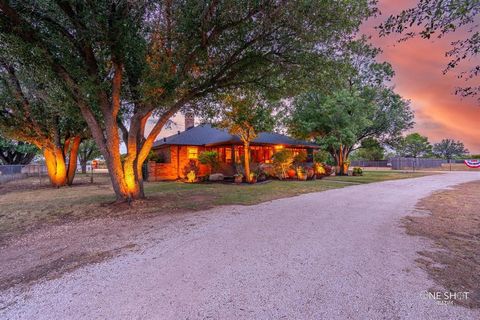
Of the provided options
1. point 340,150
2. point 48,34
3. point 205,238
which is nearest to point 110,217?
point 205,238

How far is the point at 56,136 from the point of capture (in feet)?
44.6

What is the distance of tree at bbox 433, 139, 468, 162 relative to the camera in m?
57.6

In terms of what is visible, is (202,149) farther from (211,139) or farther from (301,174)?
(301,174)

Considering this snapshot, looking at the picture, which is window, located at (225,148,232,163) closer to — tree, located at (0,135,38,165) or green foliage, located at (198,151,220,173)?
green foliage, located at (198,151,220,173)

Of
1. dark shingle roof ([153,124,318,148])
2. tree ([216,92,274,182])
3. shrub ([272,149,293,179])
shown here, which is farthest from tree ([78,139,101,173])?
shrub ([272,149,293,179])

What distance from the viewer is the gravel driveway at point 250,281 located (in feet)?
7.04

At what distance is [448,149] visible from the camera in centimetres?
5922

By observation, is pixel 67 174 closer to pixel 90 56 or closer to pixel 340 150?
pixel 90 56

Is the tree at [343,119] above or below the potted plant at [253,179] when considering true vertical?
above

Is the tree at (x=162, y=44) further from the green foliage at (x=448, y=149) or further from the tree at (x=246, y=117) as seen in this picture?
the green foliage at (x=448, y=149)

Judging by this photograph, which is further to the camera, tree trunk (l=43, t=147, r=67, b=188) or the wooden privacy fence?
the wooden privacy fence

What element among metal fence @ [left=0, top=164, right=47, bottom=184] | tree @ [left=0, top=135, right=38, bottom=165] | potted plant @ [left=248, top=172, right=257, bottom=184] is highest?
tree @ [left=0, top=135, right=38, bottom=165]

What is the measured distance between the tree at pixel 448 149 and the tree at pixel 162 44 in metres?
70.3

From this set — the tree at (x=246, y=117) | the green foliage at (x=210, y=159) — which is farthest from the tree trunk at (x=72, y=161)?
the tree at (x=246, y=117)
